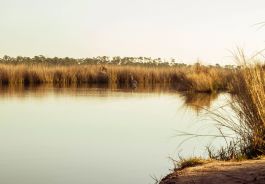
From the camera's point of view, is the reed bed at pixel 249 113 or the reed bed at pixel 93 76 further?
the reed bed at pixel 93 76

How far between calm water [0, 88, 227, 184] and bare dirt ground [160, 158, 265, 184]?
891 millimetres

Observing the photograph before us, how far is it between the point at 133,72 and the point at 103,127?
19443 millimetres

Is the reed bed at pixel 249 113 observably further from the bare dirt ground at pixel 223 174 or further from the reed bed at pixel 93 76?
the reed bed at pixel 93 76

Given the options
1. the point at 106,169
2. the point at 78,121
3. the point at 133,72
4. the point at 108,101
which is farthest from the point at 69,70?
the point at 106,169

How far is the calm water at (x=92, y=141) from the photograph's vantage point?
6281 mm

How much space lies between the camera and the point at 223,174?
482 cm

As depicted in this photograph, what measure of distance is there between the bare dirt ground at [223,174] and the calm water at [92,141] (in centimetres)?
89

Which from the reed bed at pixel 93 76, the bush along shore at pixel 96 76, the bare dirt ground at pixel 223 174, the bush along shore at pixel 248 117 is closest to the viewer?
the bare dirt ground at pixel 223 174

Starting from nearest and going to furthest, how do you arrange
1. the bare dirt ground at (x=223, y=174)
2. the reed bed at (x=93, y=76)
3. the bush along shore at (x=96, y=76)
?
the bare dirt ground at (x=223, y=174) → the bush along shore at (x=96, y=76) → the reed bed at (x=93, y=76)

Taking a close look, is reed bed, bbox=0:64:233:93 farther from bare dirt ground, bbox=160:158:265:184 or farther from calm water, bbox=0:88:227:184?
bare dirt ground, bbox=160:158:265:184

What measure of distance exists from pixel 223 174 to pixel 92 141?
3.93 meters

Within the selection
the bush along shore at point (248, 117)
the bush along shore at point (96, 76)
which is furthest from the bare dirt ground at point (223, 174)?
the bush along shore at point (96, 76)

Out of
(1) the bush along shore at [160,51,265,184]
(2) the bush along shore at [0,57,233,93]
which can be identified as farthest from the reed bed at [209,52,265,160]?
(2) the bush along shore at [0,57,233,93]

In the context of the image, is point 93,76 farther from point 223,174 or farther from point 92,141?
point 223,174
